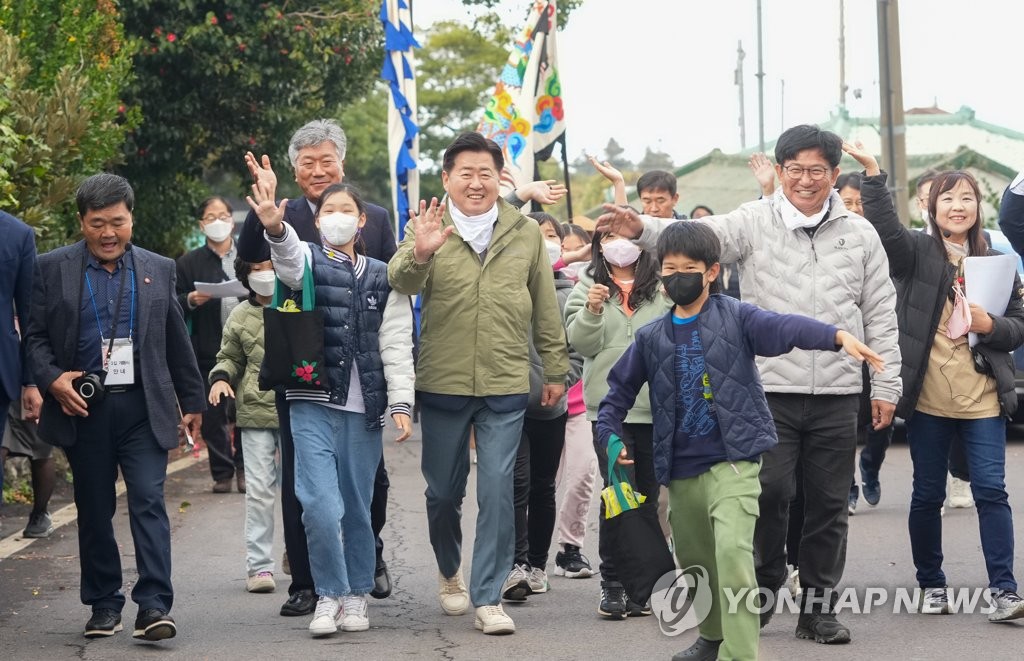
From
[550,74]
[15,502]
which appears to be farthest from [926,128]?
[15,502]

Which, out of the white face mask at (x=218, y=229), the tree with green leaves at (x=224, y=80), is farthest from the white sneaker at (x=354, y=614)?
the tree with green leaves at (x=224, y=80)

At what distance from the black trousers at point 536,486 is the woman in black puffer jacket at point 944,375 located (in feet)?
5.82

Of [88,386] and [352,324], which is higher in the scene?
[352,324]

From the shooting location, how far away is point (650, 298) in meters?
7.74

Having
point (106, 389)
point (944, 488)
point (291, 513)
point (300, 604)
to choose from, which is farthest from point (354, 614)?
point (944, 488)

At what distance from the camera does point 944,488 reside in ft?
24.7

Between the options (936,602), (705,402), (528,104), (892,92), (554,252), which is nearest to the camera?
(705,402)

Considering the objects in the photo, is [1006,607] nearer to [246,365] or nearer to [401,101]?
[246,365]

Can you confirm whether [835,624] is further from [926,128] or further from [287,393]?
[926,128]

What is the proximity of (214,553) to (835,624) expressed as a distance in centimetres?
415

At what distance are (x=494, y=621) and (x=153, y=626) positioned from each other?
4.84ft

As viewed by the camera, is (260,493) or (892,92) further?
(892,92)

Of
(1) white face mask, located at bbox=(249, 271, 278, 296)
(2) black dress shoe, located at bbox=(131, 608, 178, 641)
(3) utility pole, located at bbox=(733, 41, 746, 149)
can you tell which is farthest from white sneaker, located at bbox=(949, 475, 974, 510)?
(3) utility pole, located at bbox=(733, 41, 746, 149)

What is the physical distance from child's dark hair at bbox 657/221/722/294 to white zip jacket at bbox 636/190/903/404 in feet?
1.33
